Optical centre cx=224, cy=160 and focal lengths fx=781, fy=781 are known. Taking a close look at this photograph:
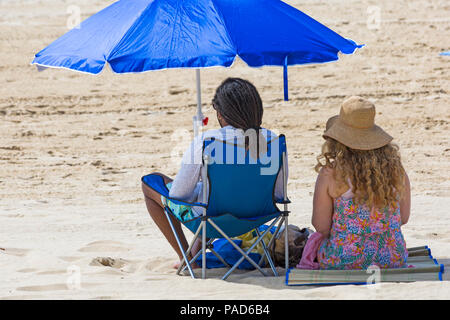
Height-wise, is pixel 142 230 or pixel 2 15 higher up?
pixel 2 15

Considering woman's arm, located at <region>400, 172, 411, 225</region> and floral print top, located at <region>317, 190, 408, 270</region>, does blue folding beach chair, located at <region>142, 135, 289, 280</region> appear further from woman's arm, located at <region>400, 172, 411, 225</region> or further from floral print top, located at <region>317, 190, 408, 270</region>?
woman's arm, located at <region>400, 172, 411, 225</region>

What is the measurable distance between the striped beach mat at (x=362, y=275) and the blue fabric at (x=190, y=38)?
1155 millimetres

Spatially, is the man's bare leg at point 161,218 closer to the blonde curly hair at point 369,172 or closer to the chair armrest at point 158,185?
the chair armrest at point 158,185

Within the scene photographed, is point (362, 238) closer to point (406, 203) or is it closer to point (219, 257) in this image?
point (406, 203)

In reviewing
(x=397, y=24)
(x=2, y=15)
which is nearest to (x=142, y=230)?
(x=397, y=24)

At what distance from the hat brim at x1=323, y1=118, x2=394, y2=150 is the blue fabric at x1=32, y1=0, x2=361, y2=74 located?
1.72ft

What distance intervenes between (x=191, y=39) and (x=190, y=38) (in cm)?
1

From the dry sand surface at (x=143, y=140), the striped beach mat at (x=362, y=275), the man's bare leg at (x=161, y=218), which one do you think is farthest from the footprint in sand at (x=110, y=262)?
the striped beach mat at (x=362, y=275)

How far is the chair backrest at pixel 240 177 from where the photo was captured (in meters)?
4.10

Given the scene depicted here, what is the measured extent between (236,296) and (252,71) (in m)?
8.00

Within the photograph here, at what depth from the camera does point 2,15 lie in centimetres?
1392

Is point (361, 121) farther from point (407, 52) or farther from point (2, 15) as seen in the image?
point (2, 15)
